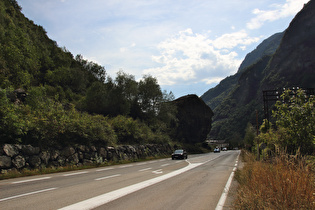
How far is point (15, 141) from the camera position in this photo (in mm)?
13438

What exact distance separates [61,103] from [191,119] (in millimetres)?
Answer: 54933

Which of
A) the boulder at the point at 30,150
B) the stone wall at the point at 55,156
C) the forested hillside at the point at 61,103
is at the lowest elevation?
the stone wall at the point at 55,156

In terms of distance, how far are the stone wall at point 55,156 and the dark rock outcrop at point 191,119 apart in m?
47.9

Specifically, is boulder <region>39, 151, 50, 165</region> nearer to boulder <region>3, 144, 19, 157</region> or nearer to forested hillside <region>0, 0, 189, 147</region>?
forested hillside <region>0, 0, 189, 147</region>

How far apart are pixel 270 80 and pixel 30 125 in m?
149

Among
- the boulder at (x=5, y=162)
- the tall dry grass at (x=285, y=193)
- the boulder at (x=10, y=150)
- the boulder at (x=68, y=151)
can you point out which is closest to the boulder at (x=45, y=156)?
the boulder at (x=68, y=151)

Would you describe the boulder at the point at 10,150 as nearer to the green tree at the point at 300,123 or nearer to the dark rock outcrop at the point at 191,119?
the green tree at the point at 300,123

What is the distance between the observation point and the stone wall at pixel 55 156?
40.2 ft

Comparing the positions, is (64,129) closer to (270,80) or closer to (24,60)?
(24,60)

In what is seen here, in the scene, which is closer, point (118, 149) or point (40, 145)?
point (40, 145)

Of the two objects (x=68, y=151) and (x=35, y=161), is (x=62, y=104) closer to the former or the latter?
(x=68, y=151)

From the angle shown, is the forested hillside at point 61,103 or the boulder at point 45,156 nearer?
the boulder at point 45,156

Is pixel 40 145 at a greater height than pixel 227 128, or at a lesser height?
greater

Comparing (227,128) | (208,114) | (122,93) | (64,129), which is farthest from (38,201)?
(227,128)
